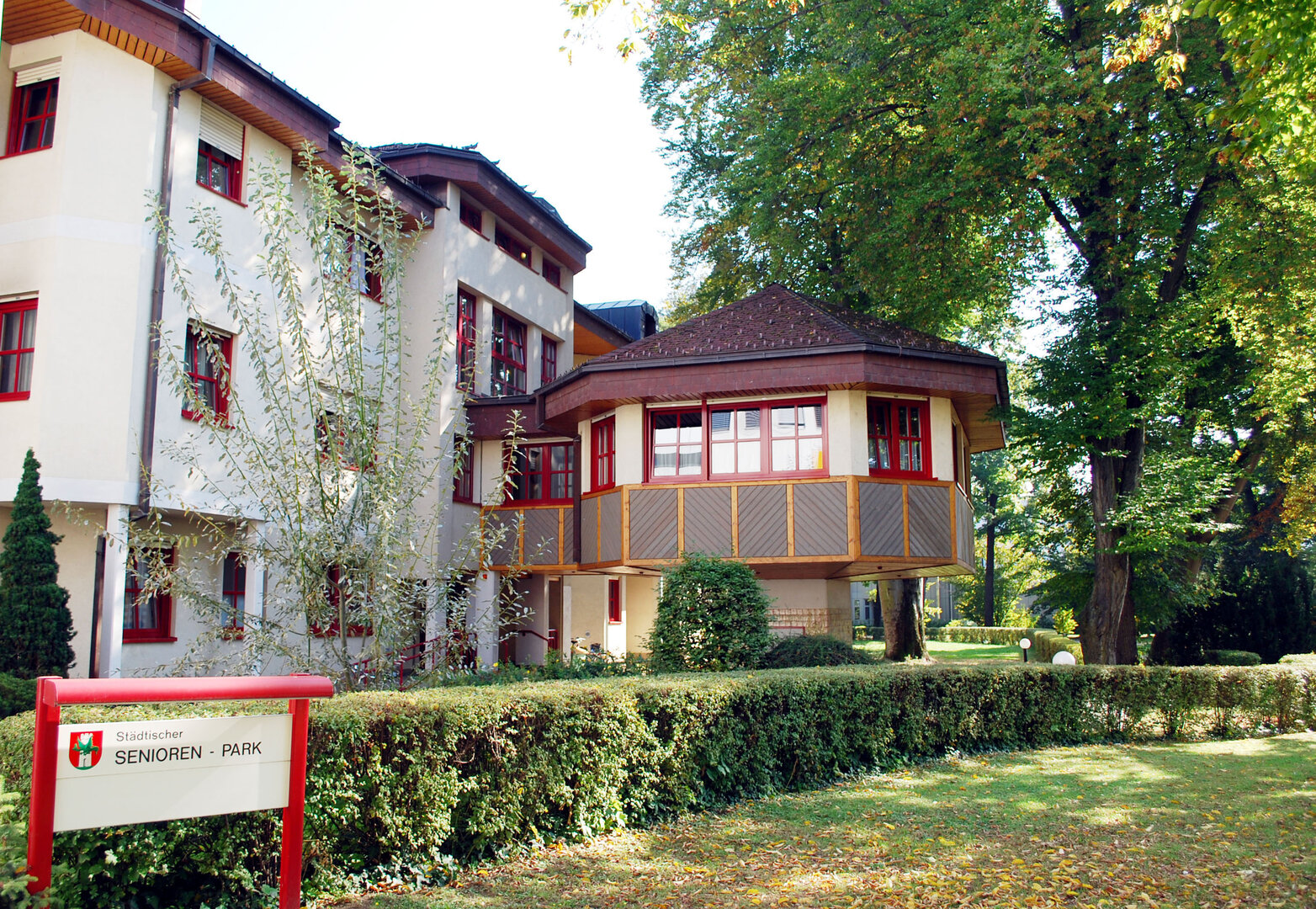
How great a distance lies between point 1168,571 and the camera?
2356 cm

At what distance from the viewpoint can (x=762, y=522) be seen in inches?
653

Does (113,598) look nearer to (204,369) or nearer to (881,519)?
(204,369)

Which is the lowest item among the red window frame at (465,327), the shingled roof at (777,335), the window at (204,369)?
the window at (204,369)

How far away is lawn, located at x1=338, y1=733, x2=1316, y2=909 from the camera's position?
6543 mm

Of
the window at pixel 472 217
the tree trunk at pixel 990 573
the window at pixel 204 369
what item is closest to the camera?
the window at pixel 204 369

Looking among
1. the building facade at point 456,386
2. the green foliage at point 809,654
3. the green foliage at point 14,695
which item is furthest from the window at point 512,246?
the green foliage at point 14,695

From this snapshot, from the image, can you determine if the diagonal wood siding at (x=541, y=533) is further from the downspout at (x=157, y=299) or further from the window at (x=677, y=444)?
the downspout at (x=157, y=299)

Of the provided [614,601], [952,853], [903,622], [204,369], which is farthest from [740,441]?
[903,622]

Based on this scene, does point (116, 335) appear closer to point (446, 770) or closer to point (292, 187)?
point (292, 187)

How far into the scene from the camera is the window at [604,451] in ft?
60.7

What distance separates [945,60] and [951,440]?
707 cm

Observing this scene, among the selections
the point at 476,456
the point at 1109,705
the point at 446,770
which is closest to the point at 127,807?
the point at 446,770

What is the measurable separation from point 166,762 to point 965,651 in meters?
37.3

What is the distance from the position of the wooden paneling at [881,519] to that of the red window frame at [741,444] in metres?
0.84
